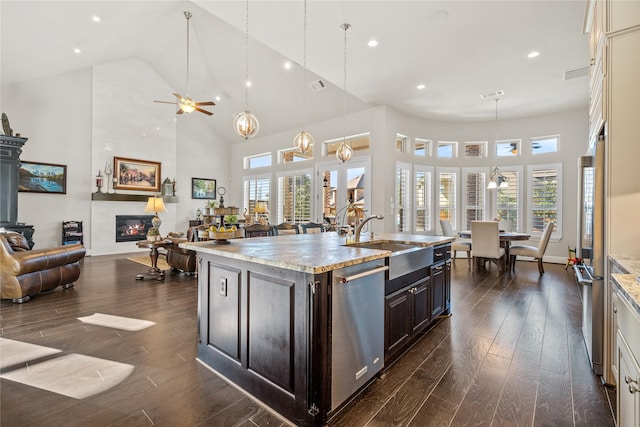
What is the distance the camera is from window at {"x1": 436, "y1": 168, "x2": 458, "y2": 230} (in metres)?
7.76

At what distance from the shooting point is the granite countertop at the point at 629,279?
1153 mm

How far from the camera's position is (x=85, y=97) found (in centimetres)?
754

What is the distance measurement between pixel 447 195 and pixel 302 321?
23.6 ft

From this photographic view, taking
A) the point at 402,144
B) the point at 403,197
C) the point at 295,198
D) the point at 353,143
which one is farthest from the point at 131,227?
the point at 402,144

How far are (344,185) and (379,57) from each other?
3254 millimetres

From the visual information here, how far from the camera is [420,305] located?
276 centimetres

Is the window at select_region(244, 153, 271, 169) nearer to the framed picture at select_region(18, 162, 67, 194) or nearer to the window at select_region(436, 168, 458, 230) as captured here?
the framed picture at select_region(18, 162, 67, 194)

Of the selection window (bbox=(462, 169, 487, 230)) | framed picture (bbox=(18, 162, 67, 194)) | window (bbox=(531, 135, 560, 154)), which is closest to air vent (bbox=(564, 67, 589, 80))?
window (bbox=(531, 135, 560, 154))

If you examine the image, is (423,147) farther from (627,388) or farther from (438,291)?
(627,388)

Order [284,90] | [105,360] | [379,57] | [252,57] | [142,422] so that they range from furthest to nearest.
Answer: [284,90]
[252,57]
[379,57]
[105,360]
[142,422]

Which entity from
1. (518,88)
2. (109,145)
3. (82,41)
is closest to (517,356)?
(518,88)

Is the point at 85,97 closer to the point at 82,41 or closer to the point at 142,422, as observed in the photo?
the point at 82,41

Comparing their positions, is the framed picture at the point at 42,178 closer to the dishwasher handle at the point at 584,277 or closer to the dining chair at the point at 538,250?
the dishwasher handle at the point at 584,277

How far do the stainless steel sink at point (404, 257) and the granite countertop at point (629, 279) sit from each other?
1201 millimetres
